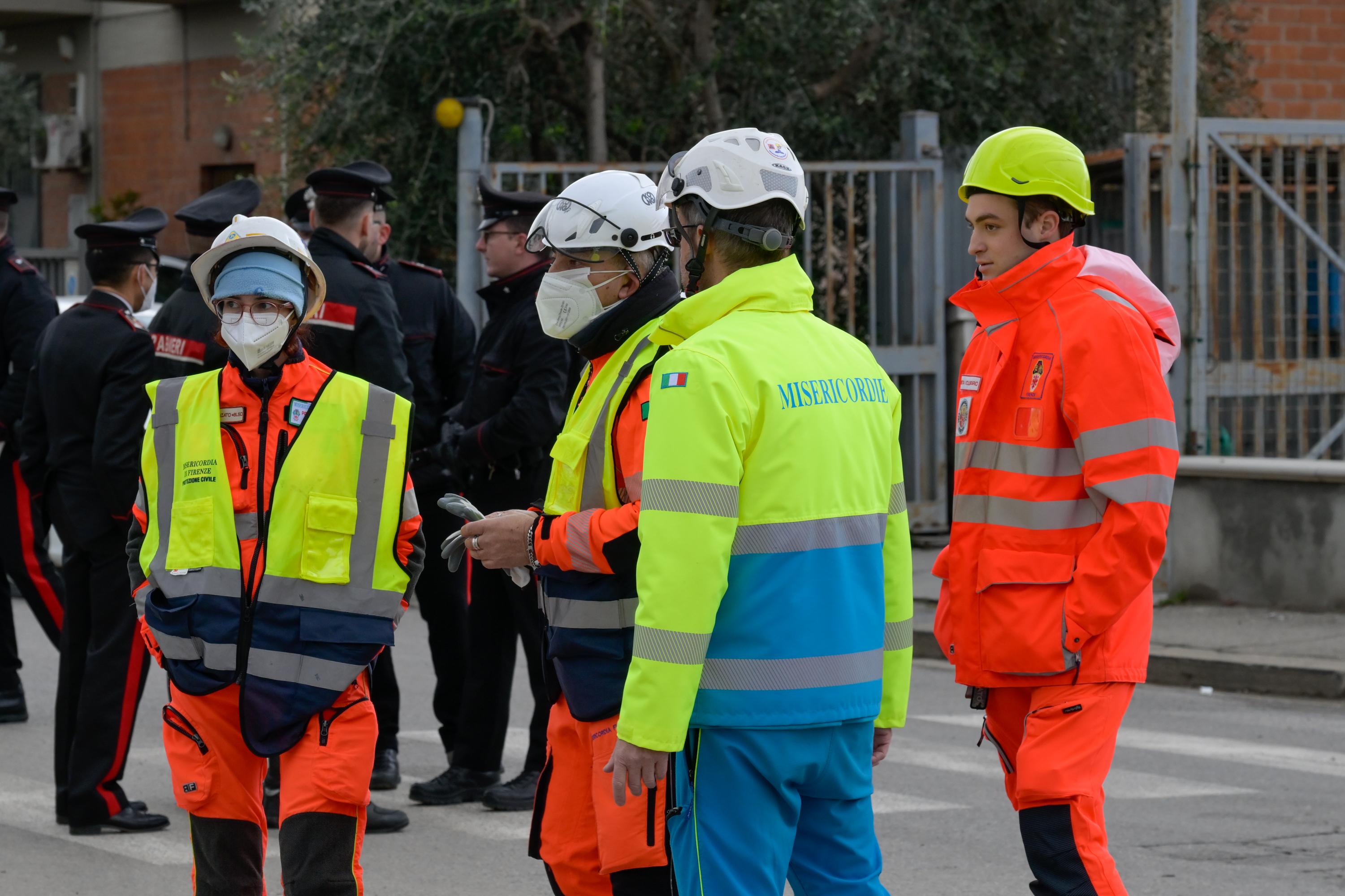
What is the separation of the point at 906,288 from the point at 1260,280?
2.61 m

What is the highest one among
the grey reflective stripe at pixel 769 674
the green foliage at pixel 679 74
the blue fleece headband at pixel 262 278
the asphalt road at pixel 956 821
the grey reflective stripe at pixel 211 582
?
the green foliage at pixel 679 74

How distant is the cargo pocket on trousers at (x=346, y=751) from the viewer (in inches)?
164

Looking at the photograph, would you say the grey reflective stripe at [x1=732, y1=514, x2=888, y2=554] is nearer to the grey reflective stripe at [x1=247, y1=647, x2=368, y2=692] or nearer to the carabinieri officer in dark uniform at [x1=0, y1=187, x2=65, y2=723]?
the grey reflective stripe at [x1=247, y1=647, x2=368, y2=692]

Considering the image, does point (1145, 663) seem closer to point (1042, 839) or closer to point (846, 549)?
point (1042, 839)

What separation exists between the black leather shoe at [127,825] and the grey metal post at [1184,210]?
6793 millimetres

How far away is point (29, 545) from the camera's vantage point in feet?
26.6

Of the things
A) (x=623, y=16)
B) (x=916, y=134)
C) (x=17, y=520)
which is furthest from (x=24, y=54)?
(x=17, y=520)

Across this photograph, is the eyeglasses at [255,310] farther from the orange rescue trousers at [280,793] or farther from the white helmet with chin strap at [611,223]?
the orange rescue trousers at [280,793]

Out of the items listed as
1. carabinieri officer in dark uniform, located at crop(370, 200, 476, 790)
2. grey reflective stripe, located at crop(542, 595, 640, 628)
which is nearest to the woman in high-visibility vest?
grey reflective stripe, located at crop(542, 595, 640, 628)

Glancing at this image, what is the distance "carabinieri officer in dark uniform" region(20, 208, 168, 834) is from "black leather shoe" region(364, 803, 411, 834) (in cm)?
70

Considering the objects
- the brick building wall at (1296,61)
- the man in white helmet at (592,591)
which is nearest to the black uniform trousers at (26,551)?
the man in white helmet at (592,591)

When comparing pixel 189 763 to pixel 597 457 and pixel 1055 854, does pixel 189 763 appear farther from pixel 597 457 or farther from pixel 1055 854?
pixel 1055 854

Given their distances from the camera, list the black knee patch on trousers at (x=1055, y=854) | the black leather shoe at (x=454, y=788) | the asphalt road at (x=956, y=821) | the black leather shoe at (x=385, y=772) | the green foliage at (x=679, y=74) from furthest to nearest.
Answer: the green foliage at (x=679, y=74)
the black leather shoe at (x=385, y=772)
the black leather shoe at (x=454, y=788)
the asphalt road at (x=956, y=821)
the black knee patch on trousers at (x=1055, y=854)

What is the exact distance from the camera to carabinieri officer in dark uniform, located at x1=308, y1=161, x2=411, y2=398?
21.5 feet
